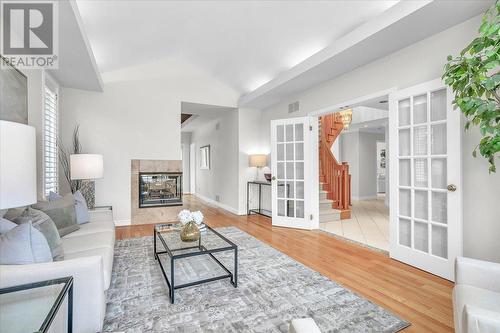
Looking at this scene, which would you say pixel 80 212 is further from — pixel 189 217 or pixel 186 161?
pixel 186 161

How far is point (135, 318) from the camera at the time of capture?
6.19 ft

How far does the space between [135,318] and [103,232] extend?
116 cm

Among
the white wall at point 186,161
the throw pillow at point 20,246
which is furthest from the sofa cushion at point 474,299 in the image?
the white wall at point 186,161

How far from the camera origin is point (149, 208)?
16.8 feet

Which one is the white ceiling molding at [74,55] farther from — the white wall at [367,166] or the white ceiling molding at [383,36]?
the white wall at [367,166]

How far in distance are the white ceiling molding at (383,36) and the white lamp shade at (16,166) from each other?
3.03 metres

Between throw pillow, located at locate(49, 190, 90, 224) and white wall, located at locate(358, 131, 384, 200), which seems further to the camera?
white wall, located at locate(358, 131, 384, 200)

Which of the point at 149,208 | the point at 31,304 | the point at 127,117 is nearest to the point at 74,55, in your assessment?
the point at 127,117

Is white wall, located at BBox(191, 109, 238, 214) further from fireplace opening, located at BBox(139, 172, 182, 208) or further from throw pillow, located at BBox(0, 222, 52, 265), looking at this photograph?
throw pillow, located at BBox(0, 222, 52, 265)

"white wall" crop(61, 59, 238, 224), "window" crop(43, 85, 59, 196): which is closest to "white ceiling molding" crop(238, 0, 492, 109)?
"white wall" crop(61, 59, 238, 224)

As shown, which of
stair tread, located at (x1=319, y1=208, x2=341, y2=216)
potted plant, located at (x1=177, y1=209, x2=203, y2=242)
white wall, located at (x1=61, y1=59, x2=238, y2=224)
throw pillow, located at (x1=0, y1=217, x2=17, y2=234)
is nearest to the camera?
throw pillow, located at (x1=0, y1=217, x2=17, y2=234)

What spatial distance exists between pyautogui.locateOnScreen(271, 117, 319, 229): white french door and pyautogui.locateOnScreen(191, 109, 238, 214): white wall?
1.45 metres

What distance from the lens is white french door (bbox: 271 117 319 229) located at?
4.49m

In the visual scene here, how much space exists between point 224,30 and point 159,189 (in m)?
→ 3.28
